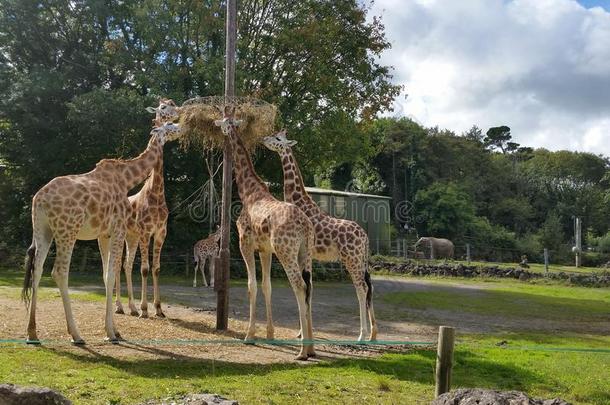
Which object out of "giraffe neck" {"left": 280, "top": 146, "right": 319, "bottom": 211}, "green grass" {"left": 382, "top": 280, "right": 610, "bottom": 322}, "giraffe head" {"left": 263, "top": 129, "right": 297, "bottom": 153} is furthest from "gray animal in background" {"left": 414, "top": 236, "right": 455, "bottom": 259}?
"giraffe head" {"left": 263, "top": 129, "right": 297, "bottom": 153}

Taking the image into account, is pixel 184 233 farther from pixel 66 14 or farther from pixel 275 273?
pixel 66 14

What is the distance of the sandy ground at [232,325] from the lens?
9.32 m

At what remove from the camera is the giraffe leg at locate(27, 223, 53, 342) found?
8852 millimetres

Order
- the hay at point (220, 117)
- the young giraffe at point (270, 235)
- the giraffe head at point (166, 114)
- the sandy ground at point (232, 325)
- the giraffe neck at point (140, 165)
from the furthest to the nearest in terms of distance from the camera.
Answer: the giraffe head at point (166, 114), the hay at point (220, 117), the giraffe neck at point (140, 165), the young giraffe at point (270, 235), the sandy ground at point (232, 325)

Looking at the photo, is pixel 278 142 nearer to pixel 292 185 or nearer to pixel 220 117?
pixel 292 185

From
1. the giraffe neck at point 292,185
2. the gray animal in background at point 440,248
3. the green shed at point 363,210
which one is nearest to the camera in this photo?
the giraffe neck at point 292,185

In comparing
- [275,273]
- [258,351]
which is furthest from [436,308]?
[275,273]

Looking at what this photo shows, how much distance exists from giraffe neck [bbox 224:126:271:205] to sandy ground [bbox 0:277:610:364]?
8.33 feet

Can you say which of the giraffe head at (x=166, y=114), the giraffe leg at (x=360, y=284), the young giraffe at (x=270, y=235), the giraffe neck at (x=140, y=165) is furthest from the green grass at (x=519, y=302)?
the giraffe neck at (x=140, y=165)

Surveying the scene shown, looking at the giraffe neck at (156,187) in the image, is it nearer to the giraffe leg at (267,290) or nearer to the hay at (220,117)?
the hay at (220,117)

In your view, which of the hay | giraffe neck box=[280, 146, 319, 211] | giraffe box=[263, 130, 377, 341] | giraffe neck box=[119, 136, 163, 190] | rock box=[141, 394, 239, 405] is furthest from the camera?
giraffe neck box=[280, 146, 319, 211]

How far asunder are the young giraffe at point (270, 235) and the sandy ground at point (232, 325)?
2.23 feet

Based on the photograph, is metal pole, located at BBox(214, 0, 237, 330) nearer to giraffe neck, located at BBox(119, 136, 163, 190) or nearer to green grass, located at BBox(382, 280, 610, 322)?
giraffe neck, located at BBox(119, 136, 163, 190)

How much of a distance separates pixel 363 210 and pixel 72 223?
3202 cm
